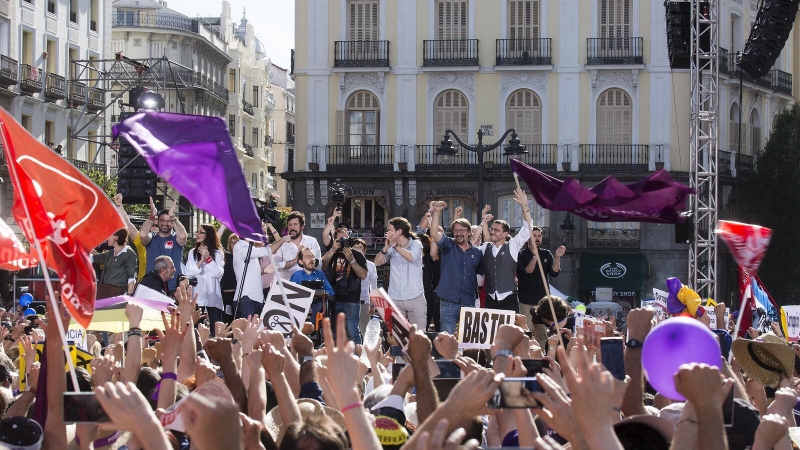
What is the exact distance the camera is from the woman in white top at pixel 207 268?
13414mm

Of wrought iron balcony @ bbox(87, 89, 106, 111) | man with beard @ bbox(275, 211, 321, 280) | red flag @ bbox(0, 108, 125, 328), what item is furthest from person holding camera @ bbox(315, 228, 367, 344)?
wrought iron balcony @ bbox(87, 89, 106, 111)

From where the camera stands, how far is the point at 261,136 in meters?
79.9

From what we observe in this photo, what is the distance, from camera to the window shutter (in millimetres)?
44312

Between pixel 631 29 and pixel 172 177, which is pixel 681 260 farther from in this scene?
pixel 172 177

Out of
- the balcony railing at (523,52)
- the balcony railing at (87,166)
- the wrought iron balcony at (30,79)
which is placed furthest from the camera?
the balcony railing at (523,52)

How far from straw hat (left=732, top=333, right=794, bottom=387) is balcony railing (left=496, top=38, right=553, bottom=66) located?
37.0 metres

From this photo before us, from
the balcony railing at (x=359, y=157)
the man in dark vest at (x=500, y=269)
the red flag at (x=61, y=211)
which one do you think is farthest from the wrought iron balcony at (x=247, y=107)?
the red flag at (x=61, y=211)

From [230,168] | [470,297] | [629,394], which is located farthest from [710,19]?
[629,394]

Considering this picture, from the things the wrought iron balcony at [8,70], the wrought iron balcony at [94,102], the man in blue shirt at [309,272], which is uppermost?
the wrought iron balcony at [8,70]

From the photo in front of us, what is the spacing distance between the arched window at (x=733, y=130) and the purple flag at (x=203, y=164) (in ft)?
132

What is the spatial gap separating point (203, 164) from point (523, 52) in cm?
3653

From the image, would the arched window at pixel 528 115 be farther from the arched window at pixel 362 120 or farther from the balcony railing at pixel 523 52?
the arched window at pixel 362 120

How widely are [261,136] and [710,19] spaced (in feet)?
183

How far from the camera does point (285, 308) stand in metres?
9.96
